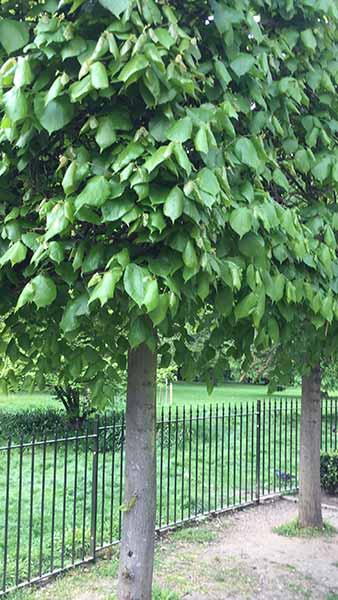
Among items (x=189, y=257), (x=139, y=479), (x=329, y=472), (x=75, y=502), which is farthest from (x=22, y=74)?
(x=329, y=472)

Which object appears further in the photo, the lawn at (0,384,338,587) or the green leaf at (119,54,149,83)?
the lawn at (0,384,338,587)

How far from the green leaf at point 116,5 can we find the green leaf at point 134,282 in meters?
0.81

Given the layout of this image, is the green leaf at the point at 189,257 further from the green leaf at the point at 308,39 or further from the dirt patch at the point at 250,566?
the dirt patch at the point at 250,566

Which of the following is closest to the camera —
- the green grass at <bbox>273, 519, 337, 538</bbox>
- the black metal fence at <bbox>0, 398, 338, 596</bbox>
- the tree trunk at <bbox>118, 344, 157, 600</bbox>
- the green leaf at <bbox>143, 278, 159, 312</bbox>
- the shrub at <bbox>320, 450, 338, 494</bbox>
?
the green leaf at <bbox>143, 278, 159, 312</bbox>

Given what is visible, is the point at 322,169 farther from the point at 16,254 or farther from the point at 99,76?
the point at 16,254

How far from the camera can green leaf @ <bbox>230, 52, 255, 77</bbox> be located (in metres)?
2.33

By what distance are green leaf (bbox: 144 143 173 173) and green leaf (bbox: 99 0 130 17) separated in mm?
460

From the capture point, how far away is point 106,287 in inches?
71.5

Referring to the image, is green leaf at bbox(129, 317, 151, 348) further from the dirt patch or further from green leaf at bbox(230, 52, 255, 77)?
the dirt patch

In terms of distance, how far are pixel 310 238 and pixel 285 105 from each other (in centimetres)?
62

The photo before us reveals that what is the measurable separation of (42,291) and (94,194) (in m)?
0.37

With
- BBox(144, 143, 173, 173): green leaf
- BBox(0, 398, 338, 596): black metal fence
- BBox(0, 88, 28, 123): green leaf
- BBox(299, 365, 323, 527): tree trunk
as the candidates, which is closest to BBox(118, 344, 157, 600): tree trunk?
BBox(144, 143, 173, 173): green leaf

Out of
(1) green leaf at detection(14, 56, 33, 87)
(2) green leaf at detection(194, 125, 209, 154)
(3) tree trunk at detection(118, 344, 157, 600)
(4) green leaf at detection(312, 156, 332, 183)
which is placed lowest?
(3) tree trunk at detection(118, 344, 157, 600)

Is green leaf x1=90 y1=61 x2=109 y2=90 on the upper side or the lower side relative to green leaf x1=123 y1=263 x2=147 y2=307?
upper
